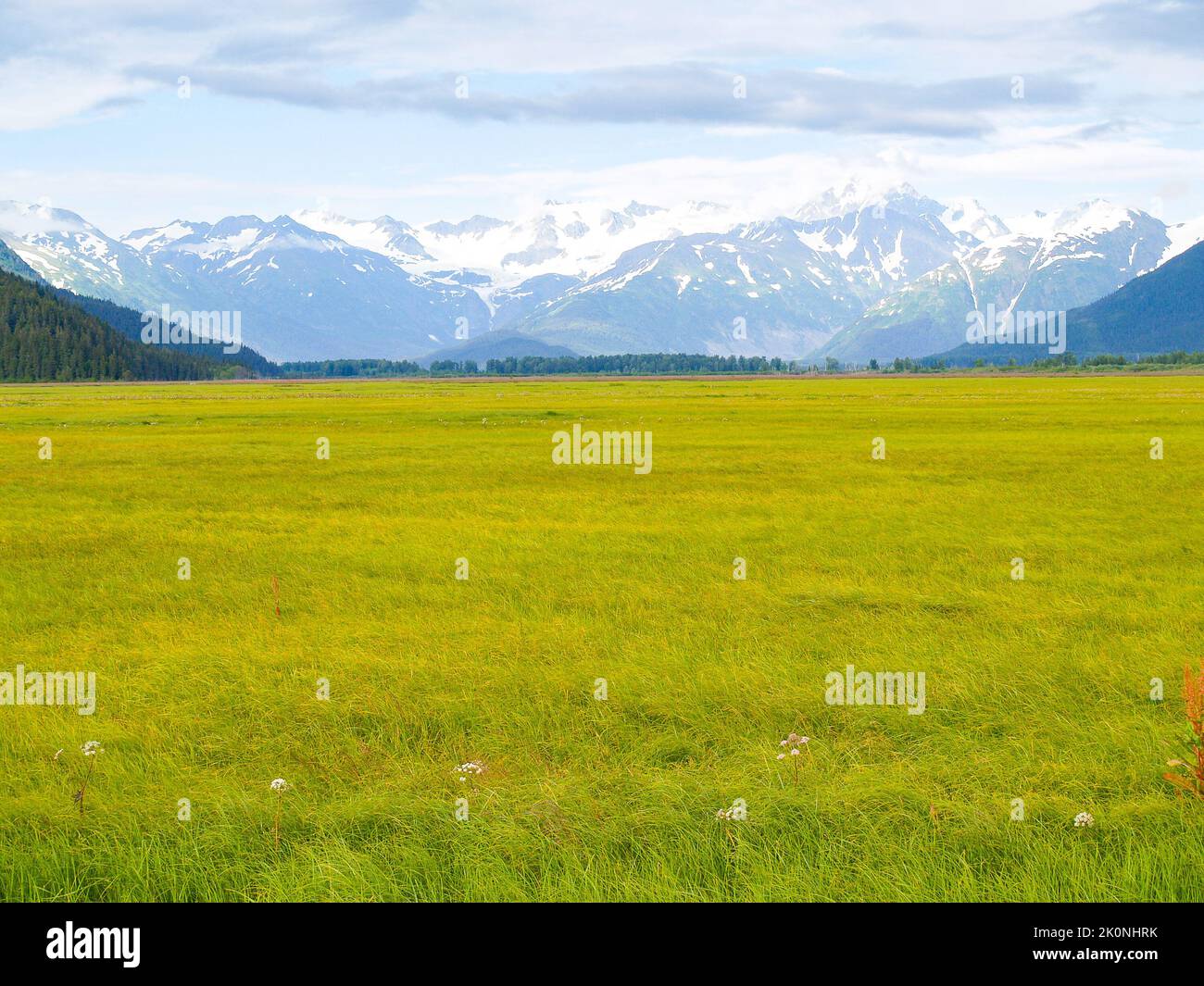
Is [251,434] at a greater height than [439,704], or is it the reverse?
[251,434]

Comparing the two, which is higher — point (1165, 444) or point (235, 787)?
point (1165, 444)

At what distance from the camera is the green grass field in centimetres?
954

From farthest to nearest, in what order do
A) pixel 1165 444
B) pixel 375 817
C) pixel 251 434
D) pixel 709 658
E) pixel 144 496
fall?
pixel 251 434 → pixel 1165 444 → pixel 144 496 → pixel 709 658 → pixel 375 817

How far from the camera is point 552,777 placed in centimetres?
1150

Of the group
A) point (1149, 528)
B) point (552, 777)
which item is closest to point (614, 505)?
point (1149, 528)

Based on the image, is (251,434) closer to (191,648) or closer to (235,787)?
(191,648)

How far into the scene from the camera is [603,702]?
14.3 m

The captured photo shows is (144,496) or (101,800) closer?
(101,800)

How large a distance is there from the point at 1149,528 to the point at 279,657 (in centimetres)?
2466

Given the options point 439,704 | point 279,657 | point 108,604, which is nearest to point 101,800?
point 439,704

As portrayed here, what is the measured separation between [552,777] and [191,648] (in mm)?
8310

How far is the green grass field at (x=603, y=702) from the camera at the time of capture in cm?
954

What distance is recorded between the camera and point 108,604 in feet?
69.0
